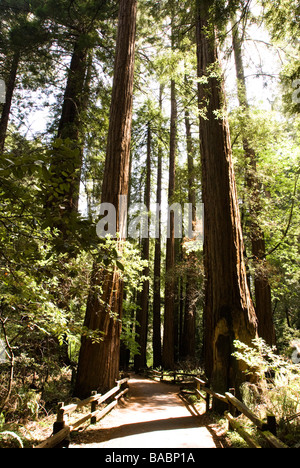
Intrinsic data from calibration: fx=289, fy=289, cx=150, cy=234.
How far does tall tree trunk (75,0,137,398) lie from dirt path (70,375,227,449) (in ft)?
2.97

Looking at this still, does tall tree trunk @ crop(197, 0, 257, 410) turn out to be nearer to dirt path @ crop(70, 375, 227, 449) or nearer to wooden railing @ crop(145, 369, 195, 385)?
dirt path @ crop(70, 375, 227, 449)

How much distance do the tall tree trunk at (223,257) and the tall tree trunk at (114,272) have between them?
6.86 feet

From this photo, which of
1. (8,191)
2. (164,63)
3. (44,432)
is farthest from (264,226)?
(8,191)

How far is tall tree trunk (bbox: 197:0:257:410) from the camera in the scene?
5.84 m

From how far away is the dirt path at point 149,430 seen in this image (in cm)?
436

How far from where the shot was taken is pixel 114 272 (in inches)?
213

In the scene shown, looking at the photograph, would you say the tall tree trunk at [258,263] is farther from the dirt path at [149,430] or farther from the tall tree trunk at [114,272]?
the dirt path at [149,430]

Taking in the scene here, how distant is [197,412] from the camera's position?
6.82 metres

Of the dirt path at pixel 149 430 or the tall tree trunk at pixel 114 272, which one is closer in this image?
the dirt path at pixel 149 430

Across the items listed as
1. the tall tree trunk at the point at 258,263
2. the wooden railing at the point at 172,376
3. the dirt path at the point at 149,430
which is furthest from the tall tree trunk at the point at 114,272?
the wooden railing at the point at 172,376

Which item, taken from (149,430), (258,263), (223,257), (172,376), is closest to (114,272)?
(223,257)

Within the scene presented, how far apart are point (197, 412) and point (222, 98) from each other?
7700mm

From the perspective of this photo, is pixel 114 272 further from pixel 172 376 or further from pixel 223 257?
pixel 172 376

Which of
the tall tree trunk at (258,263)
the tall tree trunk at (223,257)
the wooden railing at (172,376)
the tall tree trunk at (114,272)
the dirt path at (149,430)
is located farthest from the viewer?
the wooden railing at (172,376)
